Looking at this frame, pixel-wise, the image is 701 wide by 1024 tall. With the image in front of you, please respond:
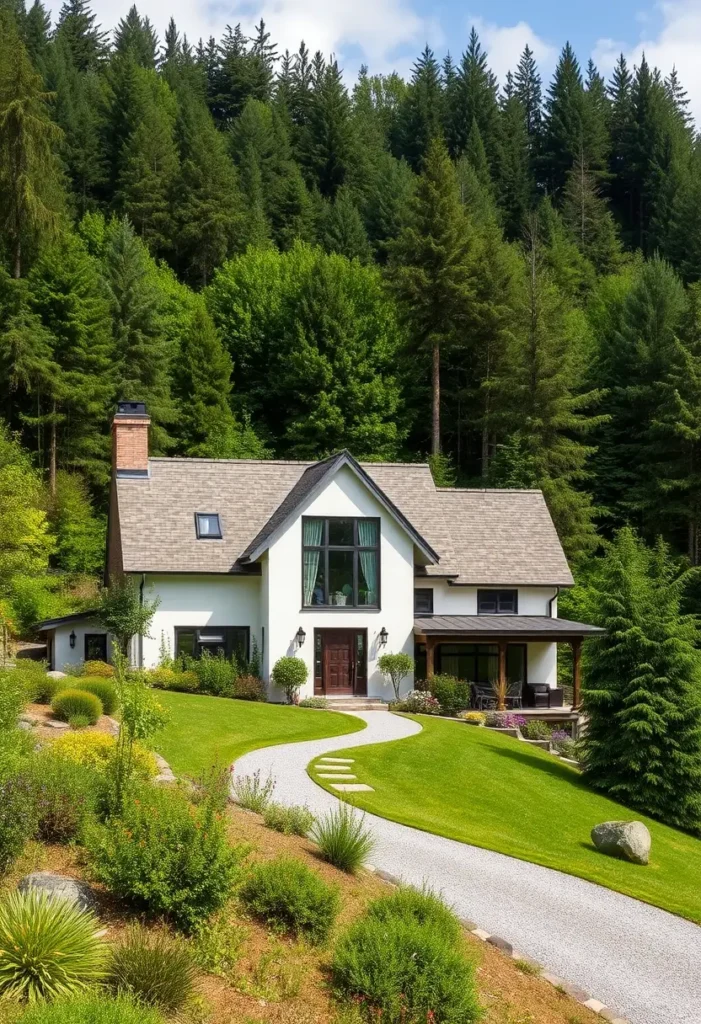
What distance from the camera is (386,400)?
51.5 meters

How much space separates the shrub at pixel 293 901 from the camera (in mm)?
9844

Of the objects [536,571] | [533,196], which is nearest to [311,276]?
[536,571]

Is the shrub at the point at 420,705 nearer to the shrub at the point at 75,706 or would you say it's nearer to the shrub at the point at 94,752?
the shrub at the point at 75,706

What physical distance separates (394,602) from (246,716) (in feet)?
24.6

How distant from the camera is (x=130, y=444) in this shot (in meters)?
33.6

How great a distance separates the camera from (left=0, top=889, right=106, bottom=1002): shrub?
7879 millimetres

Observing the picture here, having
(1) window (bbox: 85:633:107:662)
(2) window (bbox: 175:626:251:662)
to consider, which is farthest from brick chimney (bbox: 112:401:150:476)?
(2) window (bbox: 175:626:251:662)

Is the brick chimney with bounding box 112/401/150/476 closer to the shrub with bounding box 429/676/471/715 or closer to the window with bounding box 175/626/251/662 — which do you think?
the window with bounding box 175/626/251/662

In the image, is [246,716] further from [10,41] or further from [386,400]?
[10,41]

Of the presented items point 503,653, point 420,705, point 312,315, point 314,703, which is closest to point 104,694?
point 314,703

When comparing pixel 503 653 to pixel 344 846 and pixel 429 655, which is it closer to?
pixel 429 655

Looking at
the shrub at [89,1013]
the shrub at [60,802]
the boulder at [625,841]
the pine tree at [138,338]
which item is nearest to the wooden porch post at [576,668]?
the boulder at [625,841]

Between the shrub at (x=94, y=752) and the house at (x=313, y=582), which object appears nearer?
the shrub at (x=94, y=752)

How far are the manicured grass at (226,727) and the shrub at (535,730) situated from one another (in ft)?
15.5
